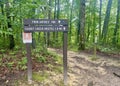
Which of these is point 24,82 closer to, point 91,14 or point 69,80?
point 69,80

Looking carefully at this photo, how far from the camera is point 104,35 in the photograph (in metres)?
19.6

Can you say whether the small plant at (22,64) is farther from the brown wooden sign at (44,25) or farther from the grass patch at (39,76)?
the brown wooden sign at (44,25)

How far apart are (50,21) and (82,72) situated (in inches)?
115

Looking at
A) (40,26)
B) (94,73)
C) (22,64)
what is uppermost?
(40,26)

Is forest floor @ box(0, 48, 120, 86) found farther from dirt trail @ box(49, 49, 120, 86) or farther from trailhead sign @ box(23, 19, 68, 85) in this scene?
trailhead sign @ box(23, 19, 68, 85)

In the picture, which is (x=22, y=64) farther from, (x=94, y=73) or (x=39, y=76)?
(x=94, y=73)

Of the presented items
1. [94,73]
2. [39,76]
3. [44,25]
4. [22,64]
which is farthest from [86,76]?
[44,25]

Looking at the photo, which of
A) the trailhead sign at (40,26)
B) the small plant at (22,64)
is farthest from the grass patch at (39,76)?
the small plant at (22,64)

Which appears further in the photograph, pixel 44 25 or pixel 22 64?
pixel 22 64

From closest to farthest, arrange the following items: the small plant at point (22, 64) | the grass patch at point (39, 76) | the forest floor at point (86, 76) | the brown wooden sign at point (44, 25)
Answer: the brown wooden sign at point (44, 25) → the forest floor at point (86, 76) → the grass patch at point (39, 76) → the small plant at point (22, 64)

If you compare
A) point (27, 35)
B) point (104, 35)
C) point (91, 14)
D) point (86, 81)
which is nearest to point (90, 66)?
point (86, 81)

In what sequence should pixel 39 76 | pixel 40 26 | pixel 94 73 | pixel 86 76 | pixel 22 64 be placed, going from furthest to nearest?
pixel 94 73 → pixel 86 76 → pixel 22 64 → pixel 39 76 → pixel 40 26

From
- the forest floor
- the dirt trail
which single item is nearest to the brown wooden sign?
the forest floor

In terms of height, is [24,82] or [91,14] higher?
[91,14]
